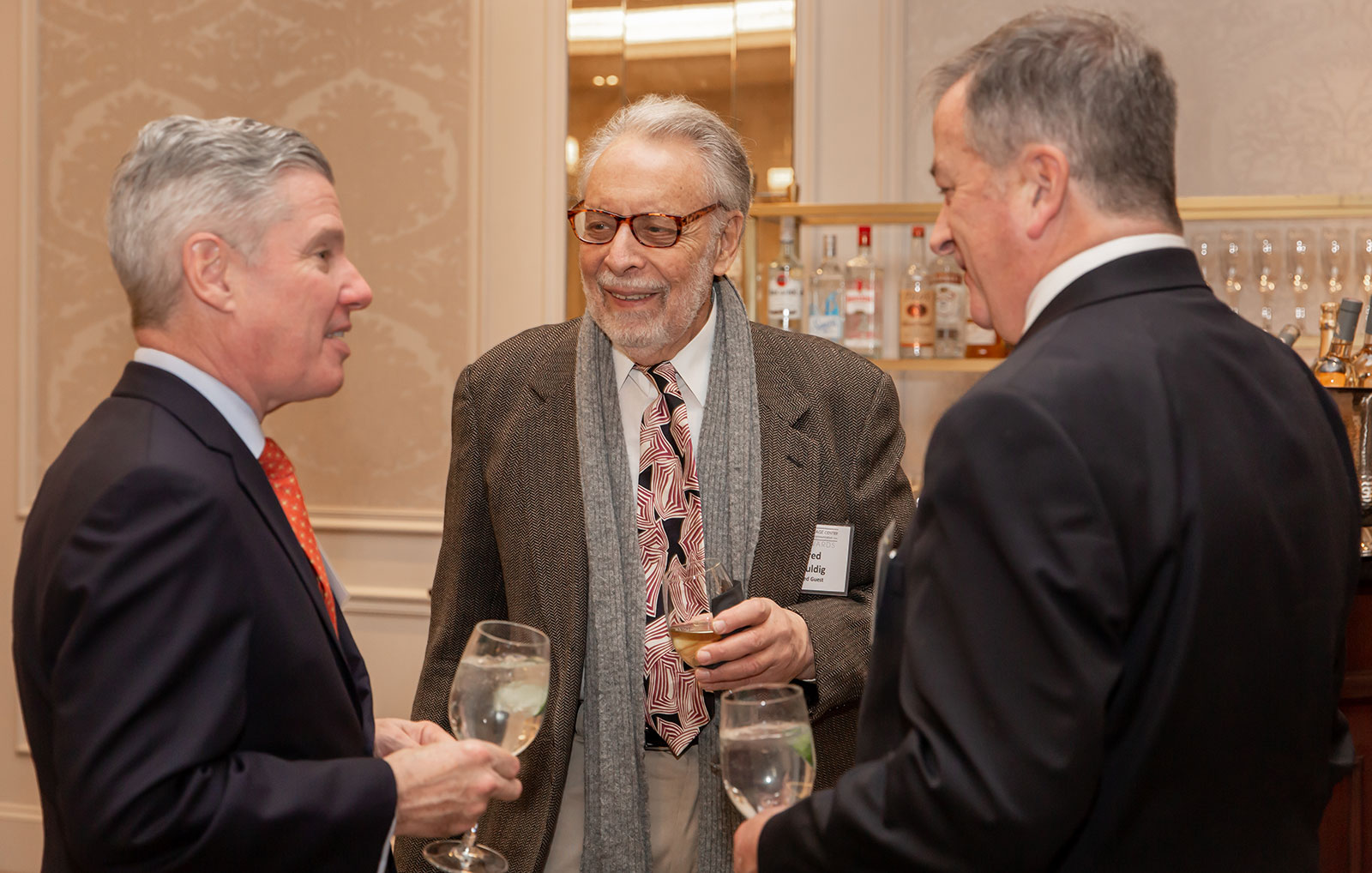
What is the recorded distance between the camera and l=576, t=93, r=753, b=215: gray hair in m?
2.12

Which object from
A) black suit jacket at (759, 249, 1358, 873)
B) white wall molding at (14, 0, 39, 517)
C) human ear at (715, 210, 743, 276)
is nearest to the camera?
black suit jacket at (759, 249, 1358, 873)

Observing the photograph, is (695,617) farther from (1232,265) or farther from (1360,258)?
(1360,258)

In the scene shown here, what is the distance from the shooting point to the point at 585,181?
2.19 meters

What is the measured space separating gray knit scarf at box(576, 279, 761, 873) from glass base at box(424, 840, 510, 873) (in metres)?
0.40

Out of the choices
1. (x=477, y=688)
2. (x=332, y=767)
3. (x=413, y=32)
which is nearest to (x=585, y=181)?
(x=477, y=688)

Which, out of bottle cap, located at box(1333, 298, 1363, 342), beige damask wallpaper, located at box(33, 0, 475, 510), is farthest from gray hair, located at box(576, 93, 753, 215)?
beige damask wallpaper, located at box(33, 0, 475, 510)

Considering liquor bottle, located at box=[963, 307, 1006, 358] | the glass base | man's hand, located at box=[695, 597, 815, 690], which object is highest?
liquor bottle, located at box=[963, 307, 1006, 358]

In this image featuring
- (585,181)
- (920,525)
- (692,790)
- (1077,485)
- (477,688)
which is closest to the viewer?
(1077,485)

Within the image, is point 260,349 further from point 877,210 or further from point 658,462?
point 877,210

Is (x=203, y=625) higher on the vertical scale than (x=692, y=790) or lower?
higher

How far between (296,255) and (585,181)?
0.80m

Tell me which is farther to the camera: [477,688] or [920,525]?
[477,688]

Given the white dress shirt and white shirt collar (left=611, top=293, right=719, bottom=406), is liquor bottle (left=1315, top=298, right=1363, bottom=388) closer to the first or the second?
white shirt collar (left=611, top=293, right=719, bottom=406)

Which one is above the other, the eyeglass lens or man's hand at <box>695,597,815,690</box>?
the eyeglass lens
